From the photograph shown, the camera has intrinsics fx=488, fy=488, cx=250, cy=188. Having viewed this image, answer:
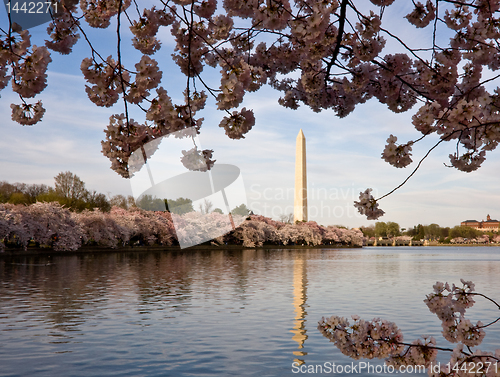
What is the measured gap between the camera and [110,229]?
52375 mm

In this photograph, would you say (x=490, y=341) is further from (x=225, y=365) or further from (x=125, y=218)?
(x=125, y=218)

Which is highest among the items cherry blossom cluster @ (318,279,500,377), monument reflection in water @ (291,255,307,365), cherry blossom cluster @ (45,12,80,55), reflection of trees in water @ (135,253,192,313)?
cherry blossom cluster @ (45,12,80,55)

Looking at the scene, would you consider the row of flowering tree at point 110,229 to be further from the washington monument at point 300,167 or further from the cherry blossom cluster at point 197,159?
the cherry blossom cluster at point 197,159

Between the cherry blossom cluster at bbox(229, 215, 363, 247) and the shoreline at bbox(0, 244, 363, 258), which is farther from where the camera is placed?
the cherry blossom cluster at bbox(229, 215, 363, 247)

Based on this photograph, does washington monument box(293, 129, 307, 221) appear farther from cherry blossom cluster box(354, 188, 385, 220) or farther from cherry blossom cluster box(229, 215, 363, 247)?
cherry blossom cluster box(354, 188, 385, 220)

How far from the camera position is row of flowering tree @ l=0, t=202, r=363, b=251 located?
40750mm

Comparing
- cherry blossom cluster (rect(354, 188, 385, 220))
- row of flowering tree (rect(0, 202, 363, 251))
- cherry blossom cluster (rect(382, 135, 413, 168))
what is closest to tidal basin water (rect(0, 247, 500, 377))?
cherry blossom cluster (rect(354, 188, 385, 220))

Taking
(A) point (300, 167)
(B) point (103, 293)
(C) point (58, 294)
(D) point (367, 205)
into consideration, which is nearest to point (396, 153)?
(D) point (367, 205)

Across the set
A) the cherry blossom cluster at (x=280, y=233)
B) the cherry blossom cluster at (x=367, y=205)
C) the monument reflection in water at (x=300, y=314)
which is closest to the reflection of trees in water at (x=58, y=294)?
the monument reflection in water at (x=300, y=314)

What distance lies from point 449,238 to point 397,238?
28074 millimetres

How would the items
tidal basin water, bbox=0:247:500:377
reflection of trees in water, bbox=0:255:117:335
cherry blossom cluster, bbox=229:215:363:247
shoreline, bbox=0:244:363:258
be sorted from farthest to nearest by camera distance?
1. cherry blossom cluster, bbox=229:215:363:247
2. shoreline, bbox=0:244:363:258
3. reflection of trees in water, bbox=0:255:117:335
4. tidal basin water, bbox=0:247:500:377

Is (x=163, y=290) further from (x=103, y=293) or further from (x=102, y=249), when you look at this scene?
(x=102, y=249)

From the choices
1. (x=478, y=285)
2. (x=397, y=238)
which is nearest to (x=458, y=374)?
(x=478, y=285)

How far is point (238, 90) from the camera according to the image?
4305 mm
